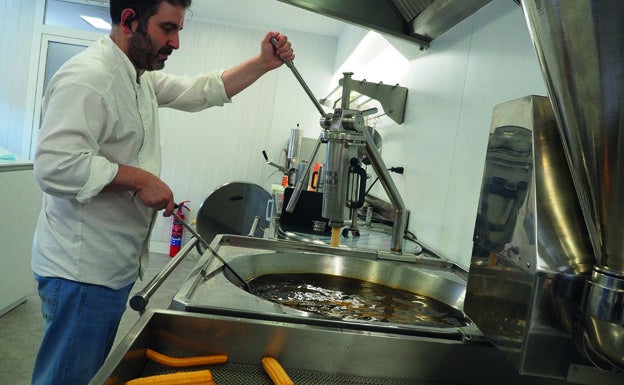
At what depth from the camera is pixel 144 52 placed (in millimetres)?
1258

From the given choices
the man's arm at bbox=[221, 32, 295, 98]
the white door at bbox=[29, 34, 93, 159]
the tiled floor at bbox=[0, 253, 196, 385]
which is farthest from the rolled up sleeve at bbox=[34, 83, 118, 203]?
the white door at bbox=[29, 34, 93, 159]

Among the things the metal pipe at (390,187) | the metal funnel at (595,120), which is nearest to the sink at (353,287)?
the metal pipe at (390,187)

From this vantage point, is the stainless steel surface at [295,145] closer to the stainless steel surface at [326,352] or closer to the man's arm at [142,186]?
the man's arm at [142,186]

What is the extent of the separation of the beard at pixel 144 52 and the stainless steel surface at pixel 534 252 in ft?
3.31

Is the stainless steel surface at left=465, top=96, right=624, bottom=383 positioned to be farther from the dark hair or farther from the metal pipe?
the dark hair

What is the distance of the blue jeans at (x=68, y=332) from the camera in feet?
3.80

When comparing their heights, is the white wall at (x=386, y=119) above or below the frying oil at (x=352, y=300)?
above

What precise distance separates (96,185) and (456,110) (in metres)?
1.17

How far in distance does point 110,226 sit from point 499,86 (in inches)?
46.9

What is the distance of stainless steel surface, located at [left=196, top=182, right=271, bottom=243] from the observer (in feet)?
11.9

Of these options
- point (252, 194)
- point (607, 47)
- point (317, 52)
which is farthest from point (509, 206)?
point (317, 52)

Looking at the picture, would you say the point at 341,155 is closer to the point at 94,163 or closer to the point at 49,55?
the point at 94,163

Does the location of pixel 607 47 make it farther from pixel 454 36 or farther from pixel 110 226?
pixel 454 36

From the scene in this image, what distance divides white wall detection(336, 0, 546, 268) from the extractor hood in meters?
0.05
